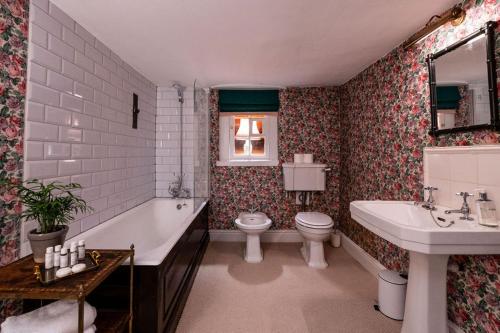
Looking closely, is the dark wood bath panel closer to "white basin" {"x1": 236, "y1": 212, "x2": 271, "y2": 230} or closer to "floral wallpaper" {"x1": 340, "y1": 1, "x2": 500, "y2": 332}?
"white basin" {"x1": 236, "y1": 212, "x2": 271, "y2": 230}

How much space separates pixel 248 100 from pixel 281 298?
2370mm

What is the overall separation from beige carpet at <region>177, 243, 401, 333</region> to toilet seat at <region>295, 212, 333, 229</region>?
0.48 metres

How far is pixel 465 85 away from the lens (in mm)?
1354

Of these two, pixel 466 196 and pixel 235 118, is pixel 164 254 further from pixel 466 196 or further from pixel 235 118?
pixel 235 118

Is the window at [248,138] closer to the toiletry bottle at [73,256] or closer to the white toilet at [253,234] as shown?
the white toilet at [253,234]

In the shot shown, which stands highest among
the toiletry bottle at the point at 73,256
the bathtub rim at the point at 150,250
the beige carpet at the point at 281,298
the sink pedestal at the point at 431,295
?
the toiletry bottle at the point at 73,256

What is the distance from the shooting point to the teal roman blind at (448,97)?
142cm

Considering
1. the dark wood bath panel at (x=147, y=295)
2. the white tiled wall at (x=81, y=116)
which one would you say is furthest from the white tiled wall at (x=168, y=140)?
the dark wood bath panel at (x=147, y=295)

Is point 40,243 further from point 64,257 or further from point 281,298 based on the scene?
point 281,298

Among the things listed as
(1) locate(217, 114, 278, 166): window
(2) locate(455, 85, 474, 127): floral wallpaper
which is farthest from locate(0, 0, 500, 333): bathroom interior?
(1) locate(217, 114, 278, 166): window

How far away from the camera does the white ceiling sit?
54.9 inches

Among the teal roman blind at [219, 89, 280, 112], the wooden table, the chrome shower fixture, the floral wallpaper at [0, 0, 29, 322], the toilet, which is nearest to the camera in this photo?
the wooden table

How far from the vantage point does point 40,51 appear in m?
1.30

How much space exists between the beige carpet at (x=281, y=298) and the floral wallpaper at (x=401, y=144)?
412mm
